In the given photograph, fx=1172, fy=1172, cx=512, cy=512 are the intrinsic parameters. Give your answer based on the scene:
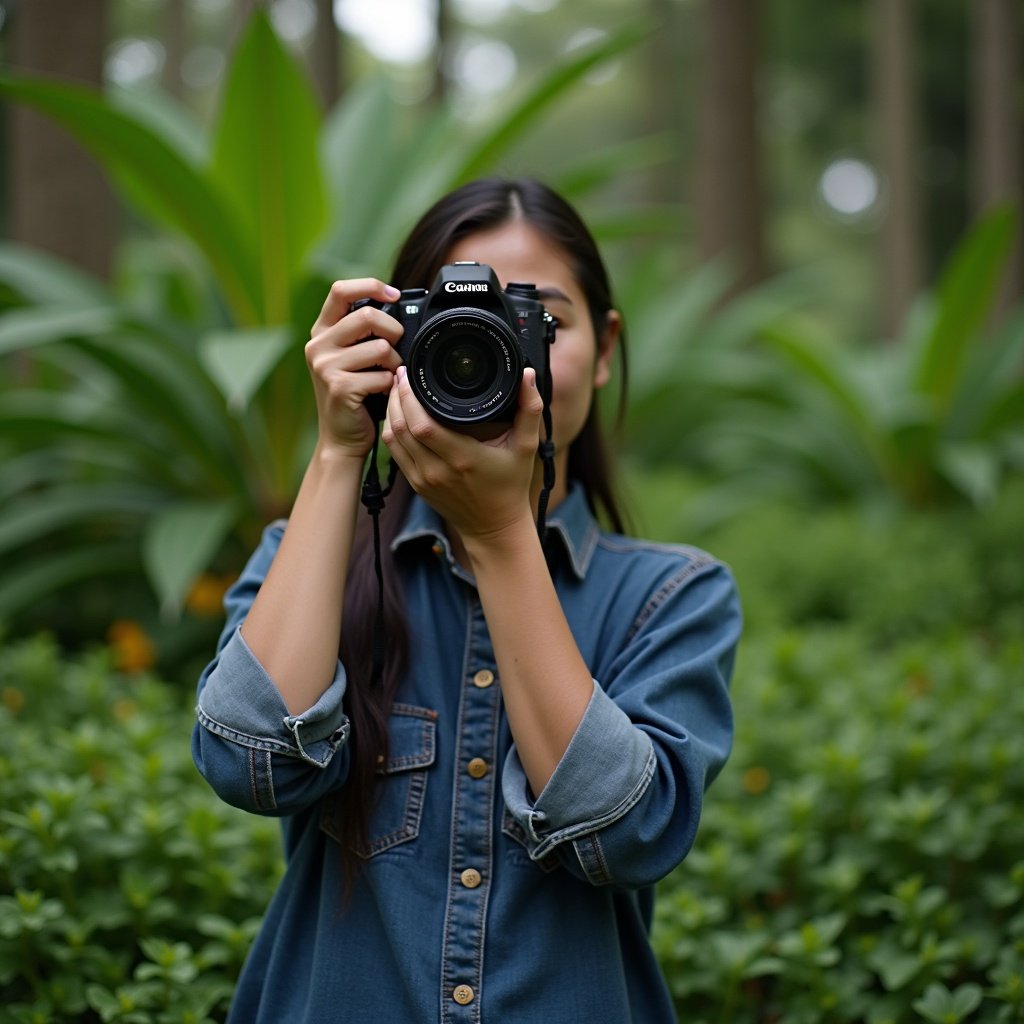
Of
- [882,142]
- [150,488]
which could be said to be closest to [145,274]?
[150,488]

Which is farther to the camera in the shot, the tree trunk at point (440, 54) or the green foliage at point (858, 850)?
the tree trunk at point (440, 54)

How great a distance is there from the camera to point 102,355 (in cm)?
346

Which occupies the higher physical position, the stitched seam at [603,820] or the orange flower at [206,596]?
the orange flower at [206,596]

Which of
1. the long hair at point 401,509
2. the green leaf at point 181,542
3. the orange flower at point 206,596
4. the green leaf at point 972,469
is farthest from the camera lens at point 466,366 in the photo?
the green leaf at point 972,469

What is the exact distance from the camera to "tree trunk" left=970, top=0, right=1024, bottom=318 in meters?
8.31

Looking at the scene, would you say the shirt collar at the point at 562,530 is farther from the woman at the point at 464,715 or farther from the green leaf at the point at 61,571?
the green leaf at the point at 61,571

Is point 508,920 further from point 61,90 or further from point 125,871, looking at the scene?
point 61,90

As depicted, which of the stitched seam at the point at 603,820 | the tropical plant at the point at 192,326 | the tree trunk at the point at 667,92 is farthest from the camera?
the tree trunk at the point at 667,92

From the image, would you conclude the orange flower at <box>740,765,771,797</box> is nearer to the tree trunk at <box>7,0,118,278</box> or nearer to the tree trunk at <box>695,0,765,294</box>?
the tree trunk at <box>7,0,118,278</box>

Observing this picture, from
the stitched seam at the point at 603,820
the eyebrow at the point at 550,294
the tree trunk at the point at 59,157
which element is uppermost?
the tree trunk at the point at 59,157

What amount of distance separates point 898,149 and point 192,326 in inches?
344

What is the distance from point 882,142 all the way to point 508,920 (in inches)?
431

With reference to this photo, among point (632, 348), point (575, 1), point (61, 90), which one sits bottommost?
point (61, 90)

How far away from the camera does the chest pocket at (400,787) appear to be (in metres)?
1.39
